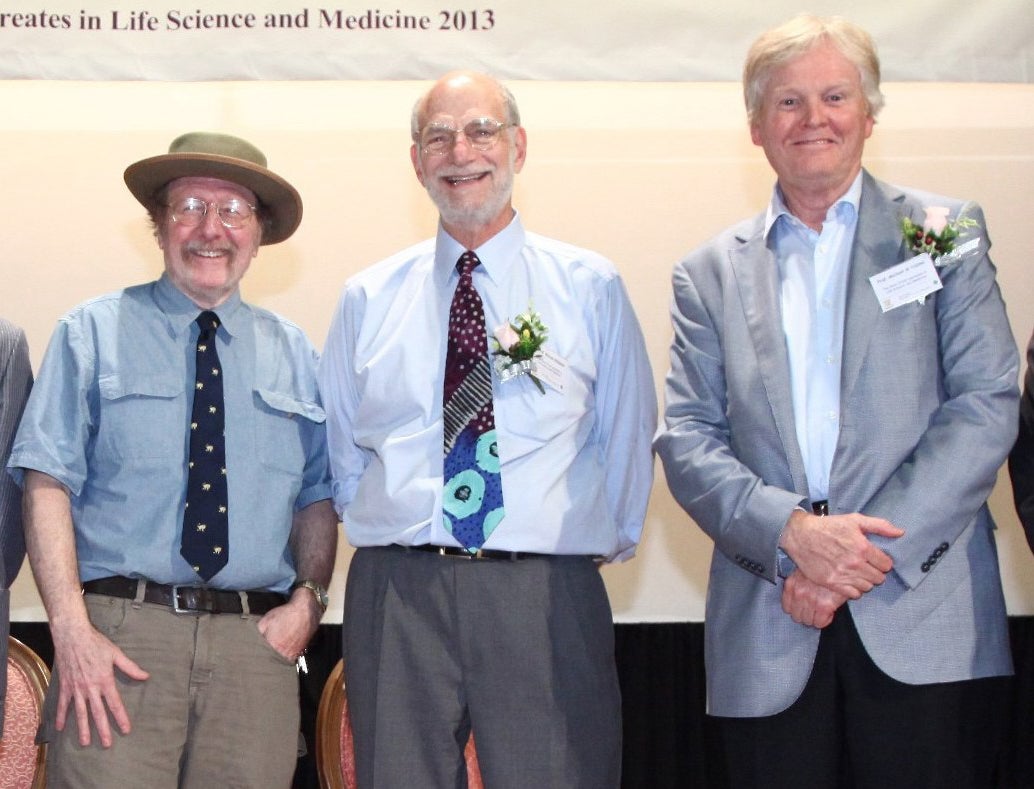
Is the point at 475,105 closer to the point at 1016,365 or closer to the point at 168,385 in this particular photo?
the point at 168,385

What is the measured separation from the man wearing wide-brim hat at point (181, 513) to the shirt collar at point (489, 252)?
1.40 feet

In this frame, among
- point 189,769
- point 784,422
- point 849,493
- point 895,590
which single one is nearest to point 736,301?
point 784,422

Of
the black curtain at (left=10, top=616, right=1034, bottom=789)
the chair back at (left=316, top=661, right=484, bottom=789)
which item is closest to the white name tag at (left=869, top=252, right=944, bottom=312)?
the chair back at (left=316, top=661, right=484, bottom=789)

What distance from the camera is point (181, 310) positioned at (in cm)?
295

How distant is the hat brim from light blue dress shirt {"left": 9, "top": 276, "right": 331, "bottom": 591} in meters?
0.24

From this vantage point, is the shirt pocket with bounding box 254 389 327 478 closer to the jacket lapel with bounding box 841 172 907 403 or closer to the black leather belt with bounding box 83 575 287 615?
the black leather belt with bounding box 83 575 287 615

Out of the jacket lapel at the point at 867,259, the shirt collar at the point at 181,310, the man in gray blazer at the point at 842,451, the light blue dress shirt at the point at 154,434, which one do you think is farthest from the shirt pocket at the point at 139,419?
the jacket lapel at the point at 867,259

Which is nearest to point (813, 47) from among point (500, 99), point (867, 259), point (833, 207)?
point (833, 207)

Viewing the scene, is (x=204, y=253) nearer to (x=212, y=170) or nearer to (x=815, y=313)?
(x=212, y=170)

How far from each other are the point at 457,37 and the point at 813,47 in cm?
164

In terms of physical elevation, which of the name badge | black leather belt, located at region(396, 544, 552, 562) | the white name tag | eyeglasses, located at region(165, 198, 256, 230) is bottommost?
black leather belt, located at region(396, 544, 552, 562)

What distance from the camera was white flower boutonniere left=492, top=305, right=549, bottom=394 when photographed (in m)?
2.72

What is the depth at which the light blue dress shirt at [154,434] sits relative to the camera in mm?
2729

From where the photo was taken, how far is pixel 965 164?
4352mm
